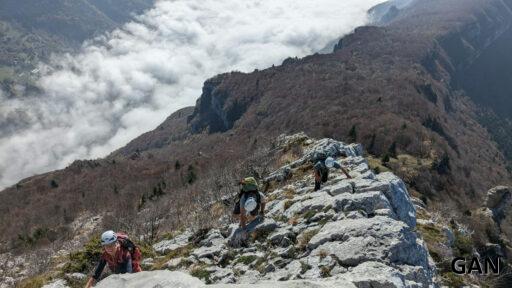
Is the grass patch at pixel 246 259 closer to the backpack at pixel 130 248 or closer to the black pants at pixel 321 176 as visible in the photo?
the backpack at pixel 130 248

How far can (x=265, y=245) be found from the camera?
967 inches

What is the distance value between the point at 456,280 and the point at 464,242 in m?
18.9

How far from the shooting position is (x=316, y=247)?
22.2 m

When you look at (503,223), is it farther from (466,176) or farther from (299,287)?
(299,287)

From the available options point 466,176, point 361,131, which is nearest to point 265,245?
point 361,131

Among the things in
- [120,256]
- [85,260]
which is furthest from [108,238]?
[85,260]

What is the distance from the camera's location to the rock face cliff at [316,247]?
17.5 meters

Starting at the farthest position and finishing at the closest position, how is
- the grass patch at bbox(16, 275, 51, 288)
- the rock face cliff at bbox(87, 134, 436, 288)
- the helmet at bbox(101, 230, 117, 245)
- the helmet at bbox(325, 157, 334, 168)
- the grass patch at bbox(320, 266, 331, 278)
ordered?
the helmet at bbox(325, 157, 334, 168)
the grass patch at bbox(16, 275, 51, 288)
the grass patch at bbox(320, 266, 331, 278)
the rock face cliff at bbox(87, 134, 436, 288)
the helmet at bbox(101, 230, 117, 245)

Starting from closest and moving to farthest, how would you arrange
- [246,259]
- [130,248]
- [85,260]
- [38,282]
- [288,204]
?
[130,248], [246,259], [38,282], [85,260], [288,204]

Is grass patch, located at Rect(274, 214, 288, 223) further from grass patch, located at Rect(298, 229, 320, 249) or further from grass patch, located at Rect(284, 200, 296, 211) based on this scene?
grass patch, located at Rect(298, 229, 320, 249)

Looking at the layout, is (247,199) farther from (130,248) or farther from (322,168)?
(130,248)

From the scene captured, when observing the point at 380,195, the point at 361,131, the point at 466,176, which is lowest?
the point at 466,176

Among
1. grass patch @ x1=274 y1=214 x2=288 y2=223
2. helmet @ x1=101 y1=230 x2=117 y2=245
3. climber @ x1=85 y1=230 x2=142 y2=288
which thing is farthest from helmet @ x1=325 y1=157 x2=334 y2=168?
helmet @ x1=101 y1=230 x2=117 y2=245

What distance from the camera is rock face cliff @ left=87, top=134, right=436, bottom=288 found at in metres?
17.5
